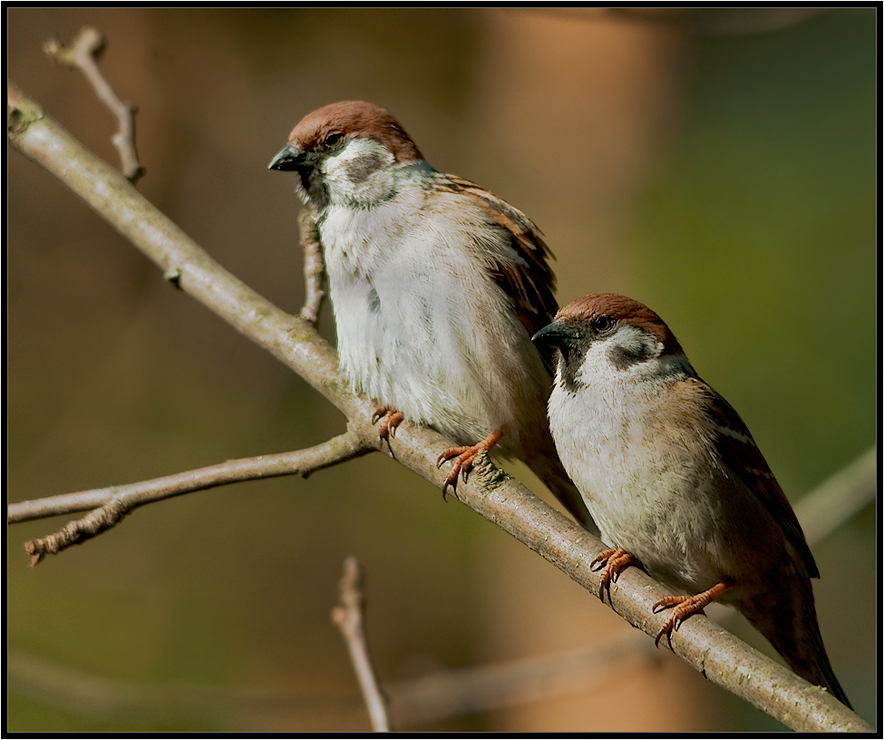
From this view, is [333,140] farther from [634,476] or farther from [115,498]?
[634,476]

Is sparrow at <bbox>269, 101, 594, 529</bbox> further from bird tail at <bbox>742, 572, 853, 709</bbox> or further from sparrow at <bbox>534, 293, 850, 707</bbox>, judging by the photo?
bird tail at <bbox>742, 572, 853, 709</bbox>

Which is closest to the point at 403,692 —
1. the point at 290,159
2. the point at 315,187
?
the point at 315,187

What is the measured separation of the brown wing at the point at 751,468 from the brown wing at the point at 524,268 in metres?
0.58

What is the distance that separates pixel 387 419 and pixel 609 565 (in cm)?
81

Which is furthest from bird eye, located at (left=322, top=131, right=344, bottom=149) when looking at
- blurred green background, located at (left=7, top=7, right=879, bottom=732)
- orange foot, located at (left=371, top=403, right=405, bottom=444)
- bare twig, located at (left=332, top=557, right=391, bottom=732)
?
blurred green background, located at (left=7, top=7, right=879, bottom=732)

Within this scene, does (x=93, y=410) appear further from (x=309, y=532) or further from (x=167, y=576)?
(x=309, y=532)

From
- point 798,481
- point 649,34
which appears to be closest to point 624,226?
point 649,34

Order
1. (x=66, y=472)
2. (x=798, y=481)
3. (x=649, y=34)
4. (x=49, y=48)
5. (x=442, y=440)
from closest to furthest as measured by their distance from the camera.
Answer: (x=442, y=440) → (x=49, y=48) → (x=798, y=481) → (x=66, y=472) → (x=649, y=34)

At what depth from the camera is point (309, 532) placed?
6.46 m

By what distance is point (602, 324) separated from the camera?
8.82 ft

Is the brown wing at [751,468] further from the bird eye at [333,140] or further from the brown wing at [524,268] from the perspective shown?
the bird eye at [333,140]

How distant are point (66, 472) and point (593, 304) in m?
4.24

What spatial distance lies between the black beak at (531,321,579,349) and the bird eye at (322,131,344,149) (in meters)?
0.99

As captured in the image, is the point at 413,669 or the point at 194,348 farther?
the point at 194,348
